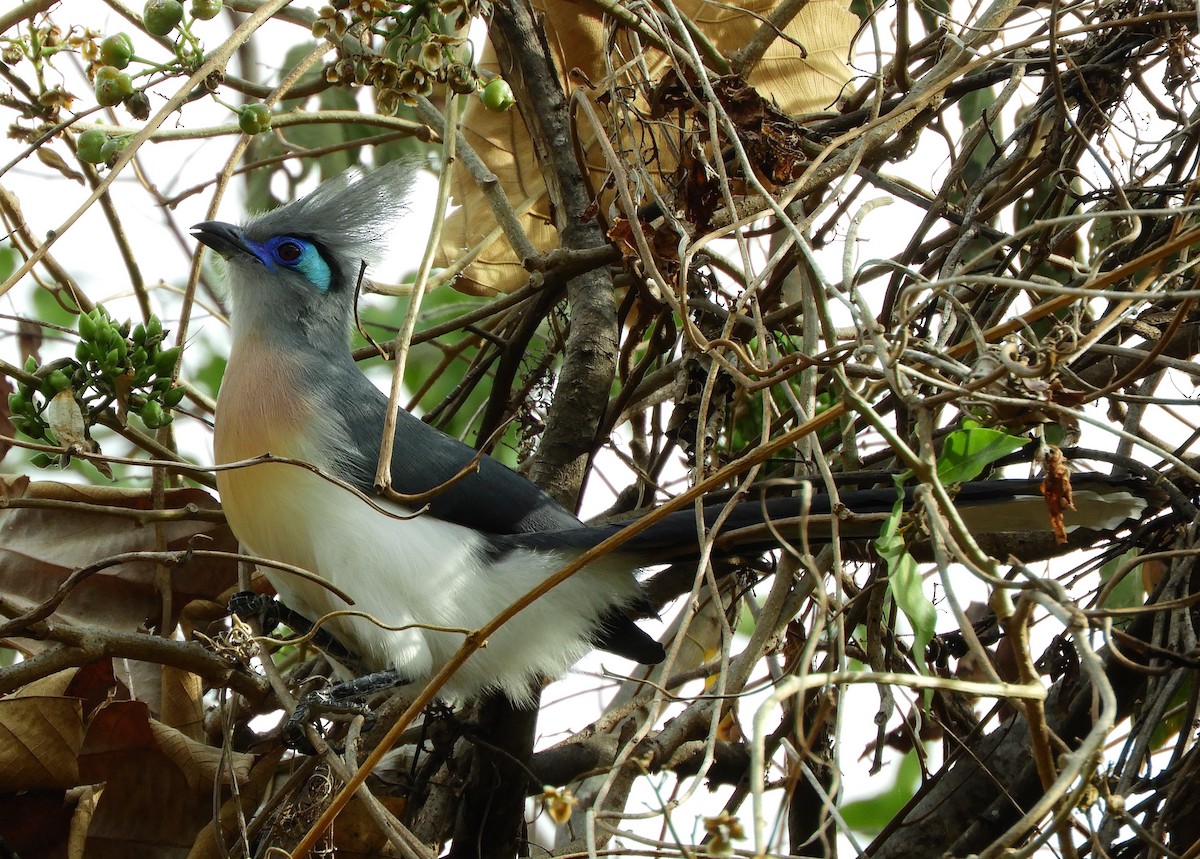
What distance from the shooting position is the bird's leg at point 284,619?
10.1 ft

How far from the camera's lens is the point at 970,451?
208 cm

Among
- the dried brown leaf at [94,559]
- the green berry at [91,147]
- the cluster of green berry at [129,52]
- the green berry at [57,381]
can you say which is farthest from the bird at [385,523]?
the cluster of green berry at [129,52]

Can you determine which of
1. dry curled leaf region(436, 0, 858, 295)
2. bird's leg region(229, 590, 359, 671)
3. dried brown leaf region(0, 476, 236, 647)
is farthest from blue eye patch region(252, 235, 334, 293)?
bird's leg region(229, 590, 359, 671)

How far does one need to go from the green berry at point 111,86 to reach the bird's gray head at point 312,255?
1.22 metres

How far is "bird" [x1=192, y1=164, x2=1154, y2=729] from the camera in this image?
2965mm

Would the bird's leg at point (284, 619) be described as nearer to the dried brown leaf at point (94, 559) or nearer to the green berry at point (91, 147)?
the dried brown leaf at point (94, 559)

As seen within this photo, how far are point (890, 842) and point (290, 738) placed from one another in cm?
136

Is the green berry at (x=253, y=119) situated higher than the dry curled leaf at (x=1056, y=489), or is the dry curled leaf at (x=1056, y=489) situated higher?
the green berry at (x=253, y=119)

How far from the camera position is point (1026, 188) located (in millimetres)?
2859

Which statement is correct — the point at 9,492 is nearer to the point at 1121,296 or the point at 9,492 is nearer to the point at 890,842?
the point at 890,842

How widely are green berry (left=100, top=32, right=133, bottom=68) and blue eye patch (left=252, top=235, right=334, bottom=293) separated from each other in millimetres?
1337

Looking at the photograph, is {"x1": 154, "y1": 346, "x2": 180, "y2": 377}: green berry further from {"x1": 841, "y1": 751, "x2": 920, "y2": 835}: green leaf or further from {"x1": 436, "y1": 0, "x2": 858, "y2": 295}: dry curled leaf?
{"x1": 841, "y1": 751, "x2": 920, "y2": 835}: green leaf

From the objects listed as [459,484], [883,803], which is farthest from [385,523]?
[883,803]

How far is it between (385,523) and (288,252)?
108 centimetres
